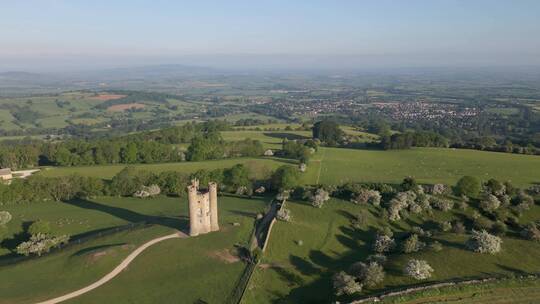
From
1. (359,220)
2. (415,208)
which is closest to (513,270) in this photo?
(415,208)

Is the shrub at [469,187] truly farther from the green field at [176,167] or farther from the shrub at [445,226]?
the green field at [176,167]

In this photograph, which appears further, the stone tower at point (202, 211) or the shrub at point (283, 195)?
the shrub at point (283, 195)

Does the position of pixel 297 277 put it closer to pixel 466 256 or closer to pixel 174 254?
pixel 174 254

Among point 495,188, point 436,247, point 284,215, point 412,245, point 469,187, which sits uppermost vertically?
point 469,187

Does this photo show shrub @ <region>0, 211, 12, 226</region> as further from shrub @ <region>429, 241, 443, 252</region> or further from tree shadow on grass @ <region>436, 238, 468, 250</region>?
tree shadow on grass @ <region>436, 238, 468, 250</region>

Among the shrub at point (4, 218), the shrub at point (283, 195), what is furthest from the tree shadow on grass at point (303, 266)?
the shrub at point (4, 218)

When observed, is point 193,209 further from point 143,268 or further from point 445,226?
point 445,226
